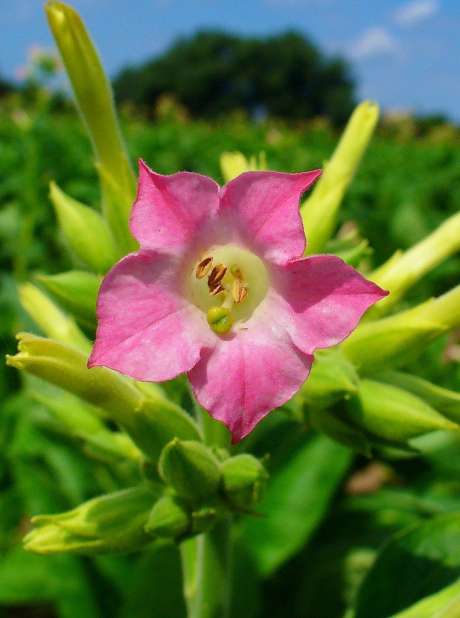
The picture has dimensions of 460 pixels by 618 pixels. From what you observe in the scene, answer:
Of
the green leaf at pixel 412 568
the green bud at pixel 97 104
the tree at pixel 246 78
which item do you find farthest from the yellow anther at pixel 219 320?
the tree at pixel 246 78

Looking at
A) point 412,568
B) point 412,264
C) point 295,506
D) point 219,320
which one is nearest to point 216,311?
point 219,320

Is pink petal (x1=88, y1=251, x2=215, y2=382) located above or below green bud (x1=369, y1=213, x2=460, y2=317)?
above

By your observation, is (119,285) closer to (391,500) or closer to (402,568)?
(402,568)

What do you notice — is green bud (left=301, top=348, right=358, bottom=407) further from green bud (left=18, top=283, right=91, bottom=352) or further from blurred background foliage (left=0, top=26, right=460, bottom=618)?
green bud (left=18, top=283, right=91, bottom=352)

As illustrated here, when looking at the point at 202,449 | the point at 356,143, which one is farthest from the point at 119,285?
the point at 356,143

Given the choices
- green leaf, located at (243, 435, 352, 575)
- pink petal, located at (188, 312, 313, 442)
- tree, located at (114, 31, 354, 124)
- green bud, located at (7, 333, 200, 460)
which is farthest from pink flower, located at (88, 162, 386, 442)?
tree, located at (114, 31, 354, 124)

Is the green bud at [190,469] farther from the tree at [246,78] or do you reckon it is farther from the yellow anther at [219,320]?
the tree at [246,78]
